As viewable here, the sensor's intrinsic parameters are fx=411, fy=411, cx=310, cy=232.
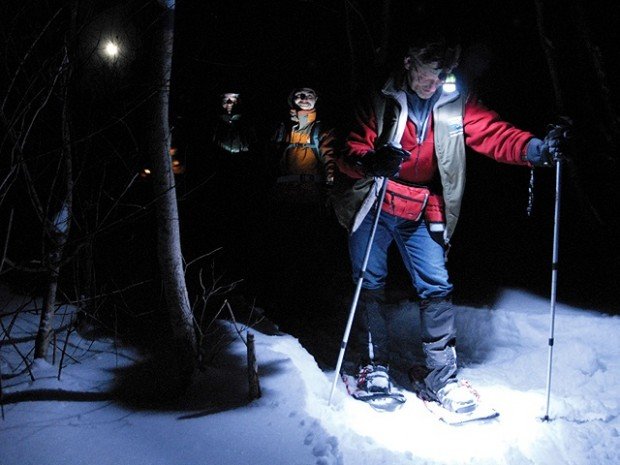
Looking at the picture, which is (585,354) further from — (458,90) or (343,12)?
(343,12)

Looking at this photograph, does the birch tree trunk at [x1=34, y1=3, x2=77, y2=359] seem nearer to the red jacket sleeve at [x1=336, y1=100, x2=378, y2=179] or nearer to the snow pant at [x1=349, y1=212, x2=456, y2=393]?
the red jacket sleeve at [x1=336, y1=100, x2=378, y2=179]

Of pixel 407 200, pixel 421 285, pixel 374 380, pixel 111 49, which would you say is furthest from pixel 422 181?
pixel 111 49

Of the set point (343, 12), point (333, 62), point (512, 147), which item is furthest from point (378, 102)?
point (333, 62)

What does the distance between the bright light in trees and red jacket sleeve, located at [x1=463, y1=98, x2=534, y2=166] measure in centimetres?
283

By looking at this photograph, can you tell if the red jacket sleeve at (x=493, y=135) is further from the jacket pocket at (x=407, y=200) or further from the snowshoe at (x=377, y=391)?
the snowshoe at (x=377, y=391)

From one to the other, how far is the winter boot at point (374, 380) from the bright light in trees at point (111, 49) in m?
3.28

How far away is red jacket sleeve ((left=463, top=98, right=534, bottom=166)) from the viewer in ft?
10.5

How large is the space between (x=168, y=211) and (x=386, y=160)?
1651mm

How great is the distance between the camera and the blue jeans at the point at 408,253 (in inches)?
135

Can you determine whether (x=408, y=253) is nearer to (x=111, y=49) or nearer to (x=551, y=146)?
(x=551, y=146)

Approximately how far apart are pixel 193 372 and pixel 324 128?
4244 millimetres

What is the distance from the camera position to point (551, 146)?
297 centimetres

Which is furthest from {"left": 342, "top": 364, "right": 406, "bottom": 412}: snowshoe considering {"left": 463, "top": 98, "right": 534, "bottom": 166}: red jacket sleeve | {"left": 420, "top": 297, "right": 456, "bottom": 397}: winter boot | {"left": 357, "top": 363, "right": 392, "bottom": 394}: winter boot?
{"left": 463, "top": 98, "right": 534, "bottom": 166}: red jacket sleeve

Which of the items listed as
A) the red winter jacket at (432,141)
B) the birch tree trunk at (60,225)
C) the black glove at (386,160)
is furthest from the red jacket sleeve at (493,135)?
the birch tree trunk at (60,225)
